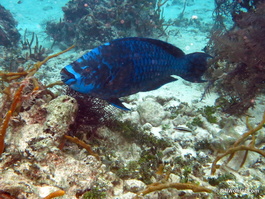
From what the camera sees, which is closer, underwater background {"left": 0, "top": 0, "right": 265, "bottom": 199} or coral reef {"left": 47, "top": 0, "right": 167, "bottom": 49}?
underwater background {"left": 0, "top": 0, "right": 265, "bottom": 199}

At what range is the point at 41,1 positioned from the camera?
110 ft

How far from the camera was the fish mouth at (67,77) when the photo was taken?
2.03m

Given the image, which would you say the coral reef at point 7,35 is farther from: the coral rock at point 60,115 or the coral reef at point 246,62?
the coral reef at point 246,62

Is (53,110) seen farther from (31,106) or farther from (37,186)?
(37,186)

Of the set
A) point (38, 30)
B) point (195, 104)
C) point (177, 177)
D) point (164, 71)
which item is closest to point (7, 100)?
point (164, 71)

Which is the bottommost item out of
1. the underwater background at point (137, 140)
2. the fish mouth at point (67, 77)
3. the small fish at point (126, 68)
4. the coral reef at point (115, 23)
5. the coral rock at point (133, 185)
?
the coral rock at point (133, 185)

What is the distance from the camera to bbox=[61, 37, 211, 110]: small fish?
2.14 meters

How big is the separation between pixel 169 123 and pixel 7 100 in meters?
3.34

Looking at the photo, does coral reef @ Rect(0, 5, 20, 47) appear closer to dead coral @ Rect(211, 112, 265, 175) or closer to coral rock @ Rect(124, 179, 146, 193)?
coral rock @ Rect(124, 179, 146, 193)

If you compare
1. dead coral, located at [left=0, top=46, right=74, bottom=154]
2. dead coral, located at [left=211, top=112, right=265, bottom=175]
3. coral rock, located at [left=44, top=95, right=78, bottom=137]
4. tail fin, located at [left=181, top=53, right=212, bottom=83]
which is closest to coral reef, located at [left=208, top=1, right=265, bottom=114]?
dead coral, located at [left=211, top=112, right=265, bottom=175]

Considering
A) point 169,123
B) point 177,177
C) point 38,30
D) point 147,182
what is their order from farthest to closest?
point 38,30 < point 169,123 < point 177,177 < point 147,182

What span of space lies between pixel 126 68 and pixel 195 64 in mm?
976

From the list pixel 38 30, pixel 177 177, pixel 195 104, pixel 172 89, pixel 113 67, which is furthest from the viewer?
pixel 38 30

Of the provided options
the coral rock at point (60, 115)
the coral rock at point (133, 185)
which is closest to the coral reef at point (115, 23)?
the coral rock at point (60, 115)
